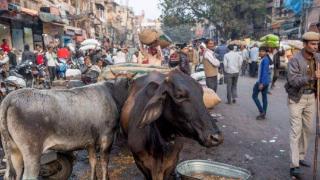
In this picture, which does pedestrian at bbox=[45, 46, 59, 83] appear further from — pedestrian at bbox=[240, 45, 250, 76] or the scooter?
the scooter

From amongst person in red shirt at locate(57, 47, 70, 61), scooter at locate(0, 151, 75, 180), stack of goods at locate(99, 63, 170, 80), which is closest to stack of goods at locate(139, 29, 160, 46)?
stack of goods at locate(99, 63, 170, 80)

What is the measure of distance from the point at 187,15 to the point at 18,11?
27444 mm

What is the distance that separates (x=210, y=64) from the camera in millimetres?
10312

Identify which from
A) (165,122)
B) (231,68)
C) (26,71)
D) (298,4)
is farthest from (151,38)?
(298,4)

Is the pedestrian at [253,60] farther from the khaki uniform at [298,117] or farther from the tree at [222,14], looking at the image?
the tree at [222,14]

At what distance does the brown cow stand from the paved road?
1807 mm

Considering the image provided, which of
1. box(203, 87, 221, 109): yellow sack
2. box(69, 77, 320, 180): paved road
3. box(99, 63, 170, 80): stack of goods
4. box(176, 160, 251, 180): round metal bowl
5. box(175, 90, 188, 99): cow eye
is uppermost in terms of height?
box(99, 63, 170, 80): stack of goods

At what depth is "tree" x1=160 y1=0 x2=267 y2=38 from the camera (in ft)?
133

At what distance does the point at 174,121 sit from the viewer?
10.4ft

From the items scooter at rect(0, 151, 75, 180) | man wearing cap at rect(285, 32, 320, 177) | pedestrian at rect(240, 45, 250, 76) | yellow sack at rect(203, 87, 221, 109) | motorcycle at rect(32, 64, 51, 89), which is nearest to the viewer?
scooter at rect(0, 151, 75, 180)

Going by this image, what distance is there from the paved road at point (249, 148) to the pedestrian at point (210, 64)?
0.87 m

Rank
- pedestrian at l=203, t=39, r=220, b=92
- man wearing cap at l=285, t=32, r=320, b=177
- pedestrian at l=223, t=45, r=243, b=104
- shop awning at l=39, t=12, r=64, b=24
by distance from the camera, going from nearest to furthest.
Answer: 1. man wearing cap at l=285, t=32, r=320, b=177
2. pedestrian at l=203, t=39, r=220, b=92
3. pedestrian at l=223, t=45, r=243, b=104
4. shop awning at l=39, t=12, r=64, b=24

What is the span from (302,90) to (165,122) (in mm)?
2678

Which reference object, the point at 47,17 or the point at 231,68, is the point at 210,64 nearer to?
the point at 231,68
